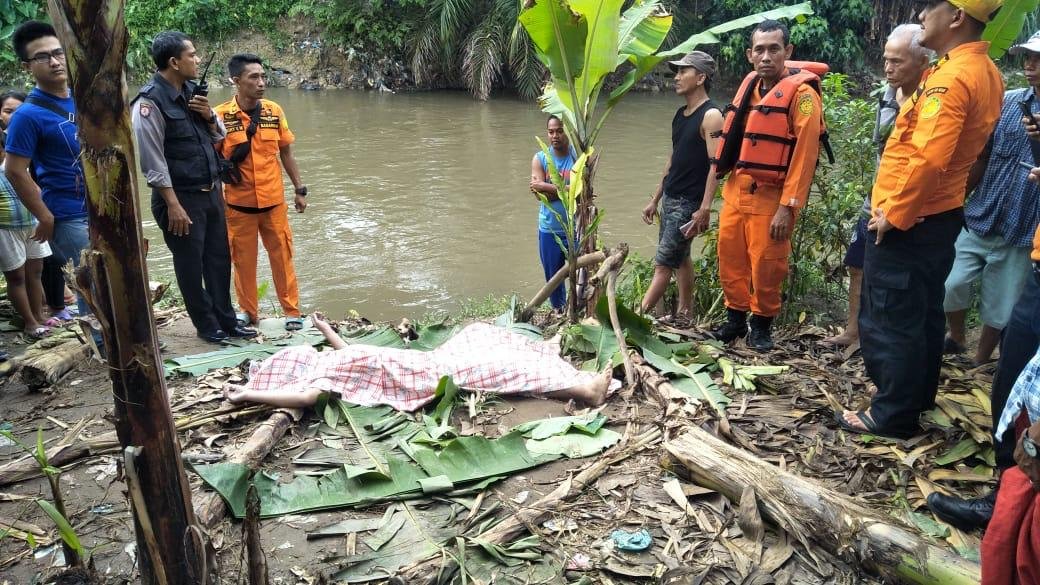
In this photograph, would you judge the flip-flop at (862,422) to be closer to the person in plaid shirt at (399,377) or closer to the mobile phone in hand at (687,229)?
the person in plaid shirt at (399,377)

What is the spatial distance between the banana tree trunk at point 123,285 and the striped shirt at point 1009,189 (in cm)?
406

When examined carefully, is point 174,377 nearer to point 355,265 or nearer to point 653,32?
point 653,32

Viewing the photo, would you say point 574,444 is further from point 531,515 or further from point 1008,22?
point 1008,22

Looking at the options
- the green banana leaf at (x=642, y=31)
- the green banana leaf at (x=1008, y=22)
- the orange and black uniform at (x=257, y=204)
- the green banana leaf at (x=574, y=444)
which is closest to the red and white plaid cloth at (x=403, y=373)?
the green banana leaf at (x=574, y=444)

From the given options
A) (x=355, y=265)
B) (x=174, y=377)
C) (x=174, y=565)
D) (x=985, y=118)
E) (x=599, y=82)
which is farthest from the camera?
(x=355, y=265)

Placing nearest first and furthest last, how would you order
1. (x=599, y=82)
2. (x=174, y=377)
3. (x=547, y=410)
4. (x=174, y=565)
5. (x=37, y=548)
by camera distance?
(x=174, y=565), (x=37, y=548), (x=547, y=410), (x=174, y=377), (x=599, y=82)

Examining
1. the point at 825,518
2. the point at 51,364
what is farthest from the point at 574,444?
the point at 51,364

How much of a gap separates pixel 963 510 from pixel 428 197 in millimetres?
9309

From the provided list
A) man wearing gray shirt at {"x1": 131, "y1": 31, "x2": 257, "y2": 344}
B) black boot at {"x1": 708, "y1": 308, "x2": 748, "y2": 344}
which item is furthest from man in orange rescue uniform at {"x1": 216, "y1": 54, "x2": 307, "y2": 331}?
black boot at {"x1": 708, "y1": 308, "x2": 748, "y2": 344}

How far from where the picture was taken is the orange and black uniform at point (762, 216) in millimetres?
4141

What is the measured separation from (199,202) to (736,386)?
140 inches

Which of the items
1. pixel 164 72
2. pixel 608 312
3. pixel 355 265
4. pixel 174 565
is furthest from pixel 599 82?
pixel 355 265

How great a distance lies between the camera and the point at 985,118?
313cm

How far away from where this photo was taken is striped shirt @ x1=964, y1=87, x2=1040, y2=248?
3.81m
